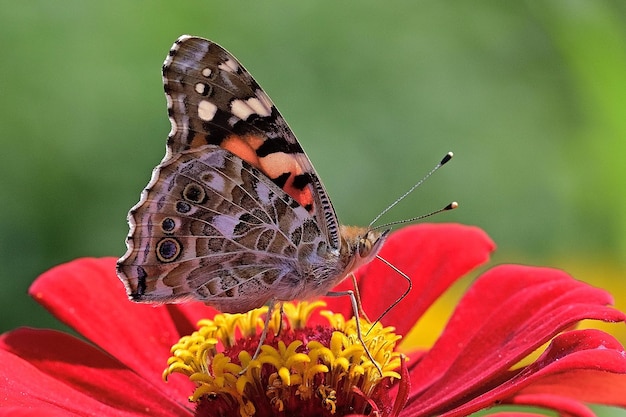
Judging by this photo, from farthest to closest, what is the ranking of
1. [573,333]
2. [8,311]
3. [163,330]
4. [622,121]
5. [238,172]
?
[8,311] → [163,330] → [622,121] → [238,172] → [573,333]

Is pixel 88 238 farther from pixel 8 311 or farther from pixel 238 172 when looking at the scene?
pixel 238 172

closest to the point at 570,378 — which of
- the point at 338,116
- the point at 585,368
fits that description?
the point at 585,368

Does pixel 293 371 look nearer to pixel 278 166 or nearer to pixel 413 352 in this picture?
pixel 278 166

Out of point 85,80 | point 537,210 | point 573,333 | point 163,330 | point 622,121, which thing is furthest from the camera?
point 537,210

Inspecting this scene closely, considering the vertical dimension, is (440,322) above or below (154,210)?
below

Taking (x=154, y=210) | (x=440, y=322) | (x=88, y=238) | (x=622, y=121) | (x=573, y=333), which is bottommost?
(x=440, y=322)

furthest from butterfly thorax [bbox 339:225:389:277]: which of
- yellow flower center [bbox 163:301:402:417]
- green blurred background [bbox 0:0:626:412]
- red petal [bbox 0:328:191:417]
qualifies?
green blurred background [bbox 0:0:626:412]

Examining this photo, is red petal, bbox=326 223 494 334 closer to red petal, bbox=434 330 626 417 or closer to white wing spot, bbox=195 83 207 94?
red petal, bbox=434 330 626 417

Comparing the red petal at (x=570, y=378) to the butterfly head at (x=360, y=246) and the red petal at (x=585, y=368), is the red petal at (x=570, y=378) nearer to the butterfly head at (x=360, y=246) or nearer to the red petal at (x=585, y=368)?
the red petal at (x=585, y=368)

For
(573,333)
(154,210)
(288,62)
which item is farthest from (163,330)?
(288,62)
